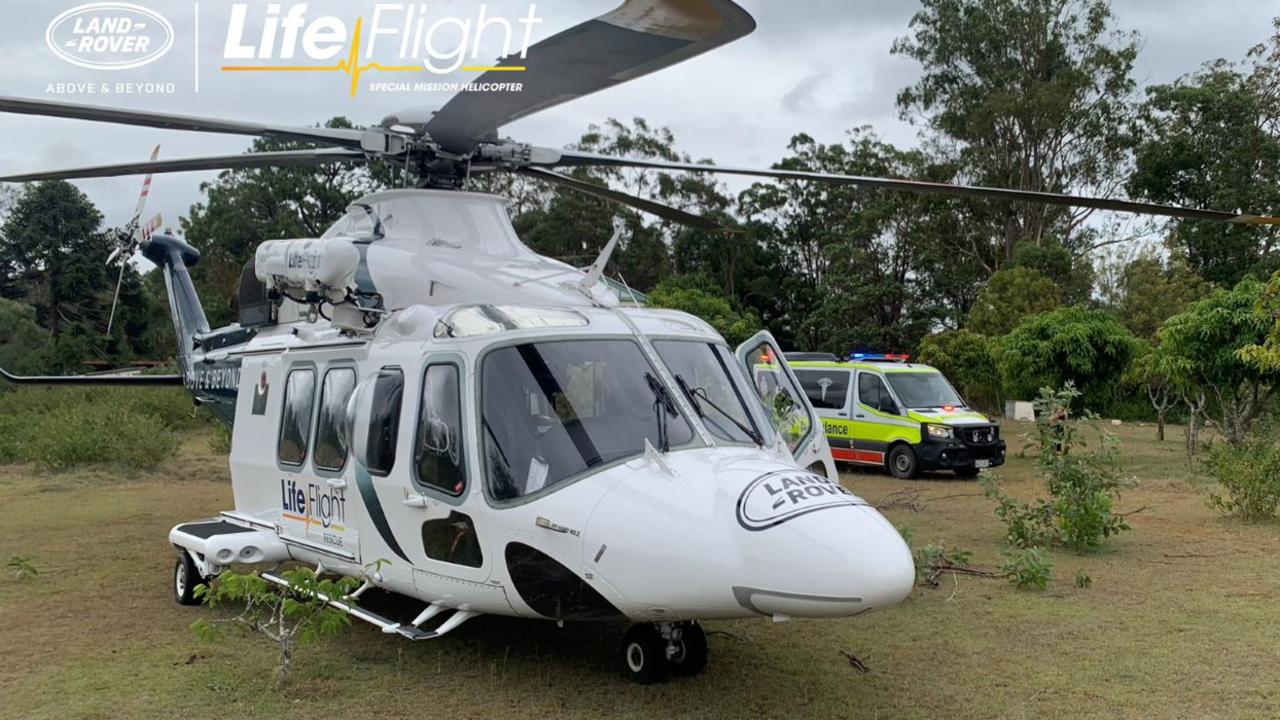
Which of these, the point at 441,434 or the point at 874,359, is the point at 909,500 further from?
the point at 441,434

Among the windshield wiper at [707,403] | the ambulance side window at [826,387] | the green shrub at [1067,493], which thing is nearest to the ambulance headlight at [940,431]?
the ambulance side window at [826,387]

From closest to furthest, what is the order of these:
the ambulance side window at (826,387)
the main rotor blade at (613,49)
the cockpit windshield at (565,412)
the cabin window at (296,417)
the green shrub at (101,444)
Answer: the main rotor blade at (613,49), the cockpit windshield at (565,412), the cabin window at (296,417), the green shrub at (101,444), the ambulance side window at (826,387)

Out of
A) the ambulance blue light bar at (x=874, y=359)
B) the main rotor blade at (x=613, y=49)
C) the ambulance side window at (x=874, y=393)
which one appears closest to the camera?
the main rotor blade at (x=613, y=49)

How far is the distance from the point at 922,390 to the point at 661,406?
11834 millimetres

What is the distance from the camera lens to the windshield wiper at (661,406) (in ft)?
16.4

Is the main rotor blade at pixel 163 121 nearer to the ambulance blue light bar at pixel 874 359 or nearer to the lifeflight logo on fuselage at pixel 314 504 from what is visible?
the lifeflight logo on fuselage at pixel 314 504

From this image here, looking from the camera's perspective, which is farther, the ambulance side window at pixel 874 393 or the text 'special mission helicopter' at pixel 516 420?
the ambulance side window at pixel 874 393

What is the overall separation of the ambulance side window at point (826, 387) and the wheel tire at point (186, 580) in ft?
35.8

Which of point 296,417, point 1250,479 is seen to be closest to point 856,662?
point 296,417

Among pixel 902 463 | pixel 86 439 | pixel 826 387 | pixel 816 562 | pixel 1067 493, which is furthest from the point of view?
pixel 826 387

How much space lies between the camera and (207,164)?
23.2 ft

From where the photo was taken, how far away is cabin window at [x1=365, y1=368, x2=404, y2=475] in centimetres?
573

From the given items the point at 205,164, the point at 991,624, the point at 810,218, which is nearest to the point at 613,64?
the point at 205,164

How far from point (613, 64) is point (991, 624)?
4.67m
